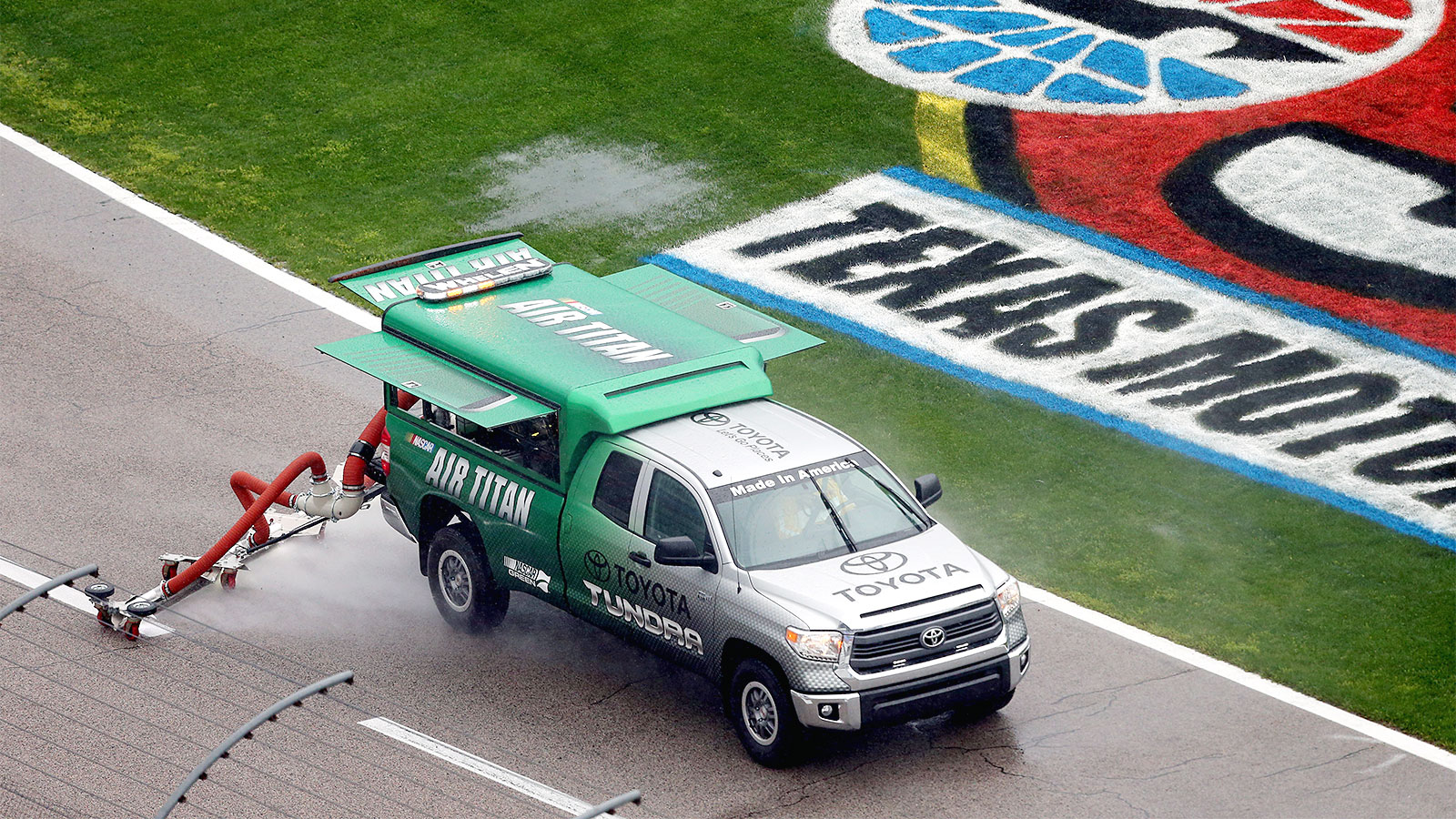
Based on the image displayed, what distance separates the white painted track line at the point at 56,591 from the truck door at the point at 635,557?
3.38 metres

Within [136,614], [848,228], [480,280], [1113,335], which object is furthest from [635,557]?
[848,228]

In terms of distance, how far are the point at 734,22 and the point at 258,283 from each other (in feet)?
27.6

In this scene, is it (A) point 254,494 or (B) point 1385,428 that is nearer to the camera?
(A) point 254,494

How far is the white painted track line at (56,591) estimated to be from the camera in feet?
41.3

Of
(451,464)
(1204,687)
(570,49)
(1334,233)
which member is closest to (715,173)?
(570,49)

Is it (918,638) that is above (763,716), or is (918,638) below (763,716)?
above

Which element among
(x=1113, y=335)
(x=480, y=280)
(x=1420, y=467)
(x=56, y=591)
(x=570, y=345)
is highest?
(x=480, y=280)

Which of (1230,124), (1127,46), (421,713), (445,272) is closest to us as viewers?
(421,713)

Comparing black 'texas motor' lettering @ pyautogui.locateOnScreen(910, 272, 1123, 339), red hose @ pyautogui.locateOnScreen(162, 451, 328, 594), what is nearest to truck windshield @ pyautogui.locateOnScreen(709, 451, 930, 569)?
red hose @ pyautogui.locateOnScreen(162, 451, 328, 594)

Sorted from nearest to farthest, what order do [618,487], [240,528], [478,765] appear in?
[478,765] < [618,487] < [240,528]

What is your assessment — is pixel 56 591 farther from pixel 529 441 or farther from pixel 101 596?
pixel 529 441

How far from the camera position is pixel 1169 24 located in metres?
22.8

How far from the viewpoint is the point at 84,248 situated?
727 inches

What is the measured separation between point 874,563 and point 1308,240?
32.2 feet
